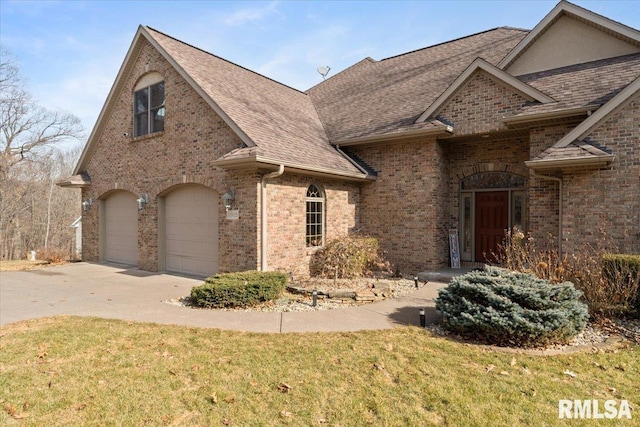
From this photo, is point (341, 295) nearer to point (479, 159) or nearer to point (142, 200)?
point (479, 159)

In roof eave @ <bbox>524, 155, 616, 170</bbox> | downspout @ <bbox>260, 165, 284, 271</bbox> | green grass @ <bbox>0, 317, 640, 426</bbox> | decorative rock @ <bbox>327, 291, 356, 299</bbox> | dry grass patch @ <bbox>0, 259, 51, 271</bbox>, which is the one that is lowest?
dry grass patch @ <bbox>0, 259, 51, 271</bbox>

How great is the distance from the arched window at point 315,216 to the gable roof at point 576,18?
738 cm

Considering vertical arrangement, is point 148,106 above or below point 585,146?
above

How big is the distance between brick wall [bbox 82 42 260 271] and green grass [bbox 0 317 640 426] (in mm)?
4342

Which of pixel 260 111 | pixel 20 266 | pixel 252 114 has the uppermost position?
pixel 260 111

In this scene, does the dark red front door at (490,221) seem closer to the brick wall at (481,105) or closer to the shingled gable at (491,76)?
the brick wall at (481,105)

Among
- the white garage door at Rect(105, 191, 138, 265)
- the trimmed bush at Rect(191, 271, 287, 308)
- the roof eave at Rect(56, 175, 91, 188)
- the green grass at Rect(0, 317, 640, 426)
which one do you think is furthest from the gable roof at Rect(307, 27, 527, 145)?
the roof eave at Rect(56, 175, 91, 188)

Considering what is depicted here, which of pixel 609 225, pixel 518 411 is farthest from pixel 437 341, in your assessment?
pixel 609 225

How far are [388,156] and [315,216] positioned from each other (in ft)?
11.0

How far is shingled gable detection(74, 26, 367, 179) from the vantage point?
9375mm

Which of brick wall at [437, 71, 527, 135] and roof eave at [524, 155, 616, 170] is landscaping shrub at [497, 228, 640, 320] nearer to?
roof eave at [524, 155, 616, 170]

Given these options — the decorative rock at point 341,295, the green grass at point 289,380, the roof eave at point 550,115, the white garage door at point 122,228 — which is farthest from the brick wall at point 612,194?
the white garage door at point 122,228

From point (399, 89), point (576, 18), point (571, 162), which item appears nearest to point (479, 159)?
point (571, 162)

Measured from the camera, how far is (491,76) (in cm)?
1034
